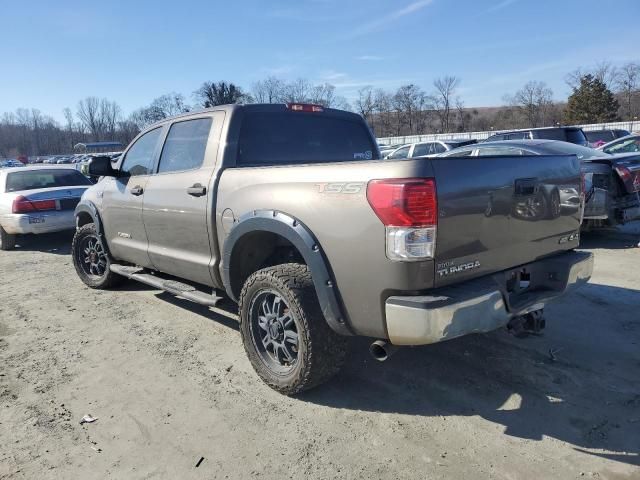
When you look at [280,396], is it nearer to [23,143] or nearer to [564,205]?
[564,205]

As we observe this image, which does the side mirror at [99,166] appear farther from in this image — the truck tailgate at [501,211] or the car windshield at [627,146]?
the car windshield at [627,146]

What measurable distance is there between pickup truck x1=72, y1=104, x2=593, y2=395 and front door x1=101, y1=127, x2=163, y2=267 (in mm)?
42

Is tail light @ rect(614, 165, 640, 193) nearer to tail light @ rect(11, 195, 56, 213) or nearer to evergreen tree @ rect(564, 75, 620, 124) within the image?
tail light @ rect(11, 195, 56, 213)

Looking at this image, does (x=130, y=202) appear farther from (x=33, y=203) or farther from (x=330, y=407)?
(x=33, y=203)

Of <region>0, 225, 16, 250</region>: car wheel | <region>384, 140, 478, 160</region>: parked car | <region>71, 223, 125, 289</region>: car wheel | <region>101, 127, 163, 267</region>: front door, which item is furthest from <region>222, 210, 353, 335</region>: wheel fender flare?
<region>384, 140, 478, 160</region>: parked car

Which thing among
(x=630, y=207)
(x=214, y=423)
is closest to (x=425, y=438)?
(x=214, y=423)

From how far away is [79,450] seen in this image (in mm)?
2898

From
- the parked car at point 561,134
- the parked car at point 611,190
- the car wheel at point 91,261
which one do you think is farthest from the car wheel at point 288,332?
the parked car at point 561,134

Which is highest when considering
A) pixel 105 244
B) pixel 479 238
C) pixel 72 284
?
pixel 479 238

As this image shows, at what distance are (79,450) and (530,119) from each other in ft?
273

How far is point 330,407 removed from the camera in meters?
3.27

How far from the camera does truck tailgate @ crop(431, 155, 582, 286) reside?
2666 millimetres

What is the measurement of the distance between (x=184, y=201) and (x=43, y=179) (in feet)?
23.9

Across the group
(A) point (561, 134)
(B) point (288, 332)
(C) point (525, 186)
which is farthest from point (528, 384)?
(A) point (561, 134)
